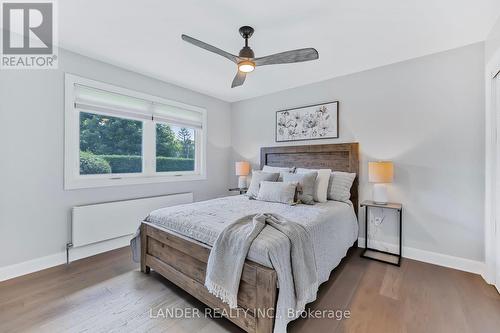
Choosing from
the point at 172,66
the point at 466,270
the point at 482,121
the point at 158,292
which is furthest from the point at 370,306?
the point at 172,66

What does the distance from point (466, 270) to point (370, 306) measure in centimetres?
152

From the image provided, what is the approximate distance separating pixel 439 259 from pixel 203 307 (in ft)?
9.08

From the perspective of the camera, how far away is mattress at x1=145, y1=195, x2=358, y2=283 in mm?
1809

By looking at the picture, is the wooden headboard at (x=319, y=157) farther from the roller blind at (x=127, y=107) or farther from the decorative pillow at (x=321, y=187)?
the roller blind at (x=127, y=107)

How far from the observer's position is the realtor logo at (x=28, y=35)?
2.01 metres

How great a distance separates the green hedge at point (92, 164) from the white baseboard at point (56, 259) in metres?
0.96

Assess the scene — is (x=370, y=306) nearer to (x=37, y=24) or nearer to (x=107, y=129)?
(x=107, y=129)

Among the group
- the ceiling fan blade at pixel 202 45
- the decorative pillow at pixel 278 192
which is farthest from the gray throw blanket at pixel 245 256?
the ceiling fan blade at pixel 202 45

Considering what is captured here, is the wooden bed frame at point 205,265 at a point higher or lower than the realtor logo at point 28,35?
lower

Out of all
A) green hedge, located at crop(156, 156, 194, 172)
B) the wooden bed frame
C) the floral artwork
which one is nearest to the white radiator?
green hedge, located at crop(156, 156, 194, 172)

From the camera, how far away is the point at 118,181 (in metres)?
3.13

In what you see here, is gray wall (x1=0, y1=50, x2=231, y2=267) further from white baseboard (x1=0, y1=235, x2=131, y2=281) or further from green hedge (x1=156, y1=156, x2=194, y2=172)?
green hedge (x1=156, y1=156, x2=194, y2=172)

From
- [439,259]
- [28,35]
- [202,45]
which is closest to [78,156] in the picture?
[28,35]

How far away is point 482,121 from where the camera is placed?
2.42 meters
